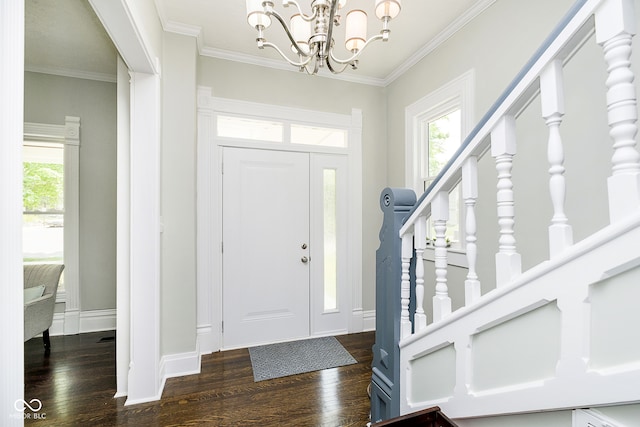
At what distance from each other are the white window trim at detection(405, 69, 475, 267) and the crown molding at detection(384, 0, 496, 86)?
42 cm

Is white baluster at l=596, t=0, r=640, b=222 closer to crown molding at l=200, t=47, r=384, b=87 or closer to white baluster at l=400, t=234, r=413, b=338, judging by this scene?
white baluster at l=400, t=234, r=413, b=338

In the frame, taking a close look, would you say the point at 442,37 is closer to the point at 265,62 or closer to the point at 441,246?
the point at 265,62

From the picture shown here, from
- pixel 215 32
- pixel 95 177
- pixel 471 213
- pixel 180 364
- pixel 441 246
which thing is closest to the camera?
pixel 471 213

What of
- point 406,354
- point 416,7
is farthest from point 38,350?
point 416,7

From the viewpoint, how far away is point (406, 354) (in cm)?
143

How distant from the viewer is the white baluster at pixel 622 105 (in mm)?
671

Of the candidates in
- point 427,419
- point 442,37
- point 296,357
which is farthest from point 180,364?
point 442,37

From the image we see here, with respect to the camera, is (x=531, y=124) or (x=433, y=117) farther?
(x=433, y=117)

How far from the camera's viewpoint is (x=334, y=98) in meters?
3.38

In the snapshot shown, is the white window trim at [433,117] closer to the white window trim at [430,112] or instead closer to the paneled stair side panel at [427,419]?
the white window trim at [430,112]

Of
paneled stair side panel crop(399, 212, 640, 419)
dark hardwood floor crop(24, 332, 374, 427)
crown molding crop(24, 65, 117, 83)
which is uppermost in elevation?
crown molding crop(24, 65, 117, 83)

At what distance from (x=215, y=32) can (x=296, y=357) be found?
3.09 m

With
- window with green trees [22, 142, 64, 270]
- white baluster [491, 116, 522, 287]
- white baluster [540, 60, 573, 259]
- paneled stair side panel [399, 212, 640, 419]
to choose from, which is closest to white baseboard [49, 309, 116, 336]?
window with green trees [22, 142, 64, 270]

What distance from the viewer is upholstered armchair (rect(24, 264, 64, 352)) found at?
2.54 metres
